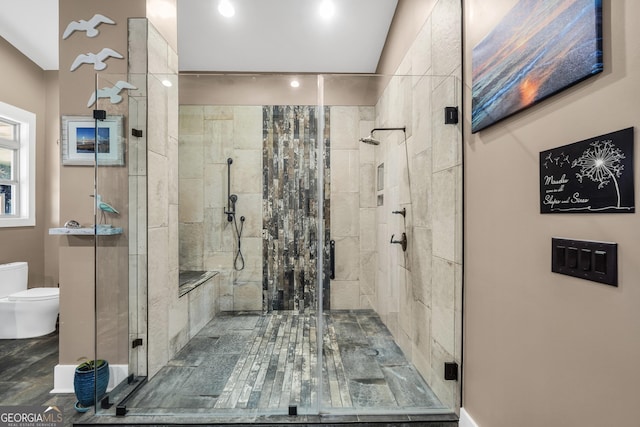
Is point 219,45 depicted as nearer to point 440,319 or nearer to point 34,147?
point 34,147

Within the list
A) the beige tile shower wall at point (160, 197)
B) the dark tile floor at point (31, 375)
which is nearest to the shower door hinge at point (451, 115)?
the beige tile shower wall at point (160, 197)

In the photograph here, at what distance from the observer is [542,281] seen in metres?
1.11

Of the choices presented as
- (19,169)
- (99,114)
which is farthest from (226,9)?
(19,169)

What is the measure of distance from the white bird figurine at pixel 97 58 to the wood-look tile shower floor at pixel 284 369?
6.36 ft

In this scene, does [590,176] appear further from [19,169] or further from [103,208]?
[19,169]

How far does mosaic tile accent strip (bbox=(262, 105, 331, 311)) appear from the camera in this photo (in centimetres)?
214

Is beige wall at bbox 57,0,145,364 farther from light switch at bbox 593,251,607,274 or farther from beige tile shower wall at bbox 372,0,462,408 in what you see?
light switch at bbox 593,251,607,274

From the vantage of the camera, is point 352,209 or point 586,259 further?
point 352,209

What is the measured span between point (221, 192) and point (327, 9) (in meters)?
1.84

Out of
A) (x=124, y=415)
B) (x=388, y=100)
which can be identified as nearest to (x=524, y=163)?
(x=388, y=100)

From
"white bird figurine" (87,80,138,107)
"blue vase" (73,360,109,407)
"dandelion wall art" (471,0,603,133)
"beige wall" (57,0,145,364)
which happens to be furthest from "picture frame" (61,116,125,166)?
"dandelion wall art" (471,0,603,133)

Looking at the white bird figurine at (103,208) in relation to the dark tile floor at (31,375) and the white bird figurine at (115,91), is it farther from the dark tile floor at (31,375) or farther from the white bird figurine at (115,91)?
the dark tile floor at (31,375)

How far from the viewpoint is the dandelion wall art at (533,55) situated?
2.92ft

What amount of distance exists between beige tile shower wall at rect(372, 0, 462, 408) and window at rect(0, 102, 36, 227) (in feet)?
13.1
